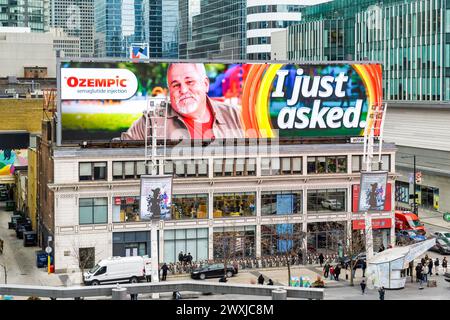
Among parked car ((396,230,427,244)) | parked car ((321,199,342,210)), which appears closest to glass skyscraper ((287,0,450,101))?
parked car ((396,230,427,244))

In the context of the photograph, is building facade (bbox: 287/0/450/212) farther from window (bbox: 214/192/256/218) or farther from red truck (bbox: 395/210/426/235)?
window (bbox: 214/192/256/218)

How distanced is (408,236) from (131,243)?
23.5 meters

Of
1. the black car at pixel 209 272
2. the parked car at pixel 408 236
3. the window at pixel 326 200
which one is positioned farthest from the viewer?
the parked car at pixel 408 236

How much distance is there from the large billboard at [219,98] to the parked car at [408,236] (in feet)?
30.5

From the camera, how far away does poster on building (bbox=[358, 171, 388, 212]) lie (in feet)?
169

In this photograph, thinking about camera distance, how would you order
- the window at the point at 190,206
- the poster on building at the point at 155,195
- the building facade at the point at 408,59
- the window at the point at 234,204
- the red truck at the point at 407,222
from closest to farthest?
Answer: the poster on building at the point at 155,195, the window at the point at 190,206, the window at the point at 234,204, the red truck at the point at 407,222, the building facade at the point at 408,59

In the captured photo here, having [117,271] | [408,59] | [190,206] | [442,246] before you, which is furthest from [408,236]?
[408,59]

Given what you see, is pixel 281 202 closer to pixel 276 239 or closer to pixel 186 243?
pixel 276 239

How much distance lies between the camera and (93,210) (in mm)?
56281

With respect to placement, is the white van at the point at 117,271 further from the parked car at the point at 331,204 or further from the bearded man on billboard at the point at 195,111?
the parked car at the point at 331,204

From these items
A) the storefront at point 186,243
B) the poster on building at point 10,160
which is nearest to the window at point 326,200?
the storefront at point 186,243

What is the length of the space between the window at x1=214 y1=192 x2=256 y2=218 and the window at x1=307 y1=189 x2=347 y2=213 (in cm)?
466

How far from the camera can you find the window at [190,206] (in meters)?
58.2
